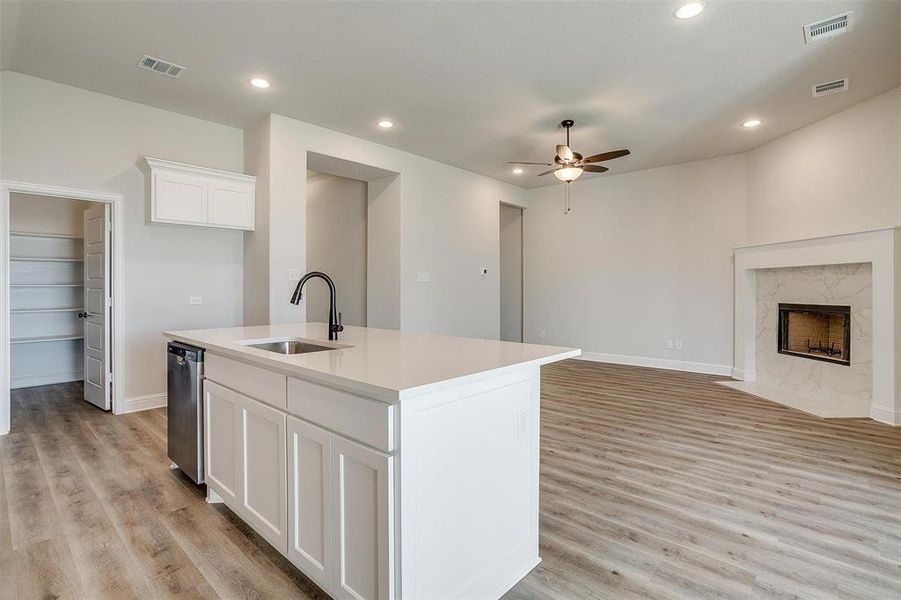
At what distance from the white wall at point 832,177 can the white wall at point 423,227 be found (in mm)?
3616

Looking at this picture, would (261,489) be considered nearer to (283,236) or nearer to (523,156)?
(283,236)

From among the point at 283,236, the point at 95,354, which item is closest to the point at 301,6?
the point at 283,236

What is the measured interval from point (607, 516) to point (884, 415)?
3.56 meters

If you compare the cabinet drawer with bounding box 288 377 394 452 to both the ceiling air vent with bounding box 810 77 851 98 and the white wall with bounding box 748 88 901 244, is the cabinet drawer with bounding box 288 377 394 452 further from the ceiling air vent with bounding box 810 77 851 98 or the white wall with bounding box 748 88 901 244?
the white wall with bounding box 748 88 901 244

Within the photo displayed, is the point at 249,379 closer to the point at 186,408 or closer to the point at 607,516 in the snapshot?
the point at 186,408

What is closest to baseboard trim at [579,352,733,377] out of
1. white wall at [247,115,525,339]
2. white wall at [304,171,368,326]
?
white wall at [247,115,525,339]

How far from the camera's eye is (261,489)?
197cm

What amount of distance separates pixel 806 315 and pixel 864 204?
4.56 ft

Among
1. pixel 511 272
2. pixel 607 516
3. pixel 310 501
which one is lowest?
pixel 607 516

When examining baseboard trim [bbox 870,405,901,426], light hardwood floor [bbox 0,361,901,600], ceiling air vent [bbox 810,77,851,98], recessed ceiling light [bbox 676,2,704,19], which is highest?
ceiling air vent [bbox 810,77,851,98]

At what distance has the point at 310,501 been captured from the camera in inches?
65.6

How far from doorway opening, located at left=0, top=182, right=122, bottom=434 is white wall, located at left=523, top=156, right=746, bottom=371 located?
612cm

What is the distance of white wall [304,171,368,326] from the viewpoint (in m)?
6.57

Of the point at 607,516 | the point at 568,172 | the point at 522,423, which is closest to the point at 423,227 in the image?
the point at 568,172
